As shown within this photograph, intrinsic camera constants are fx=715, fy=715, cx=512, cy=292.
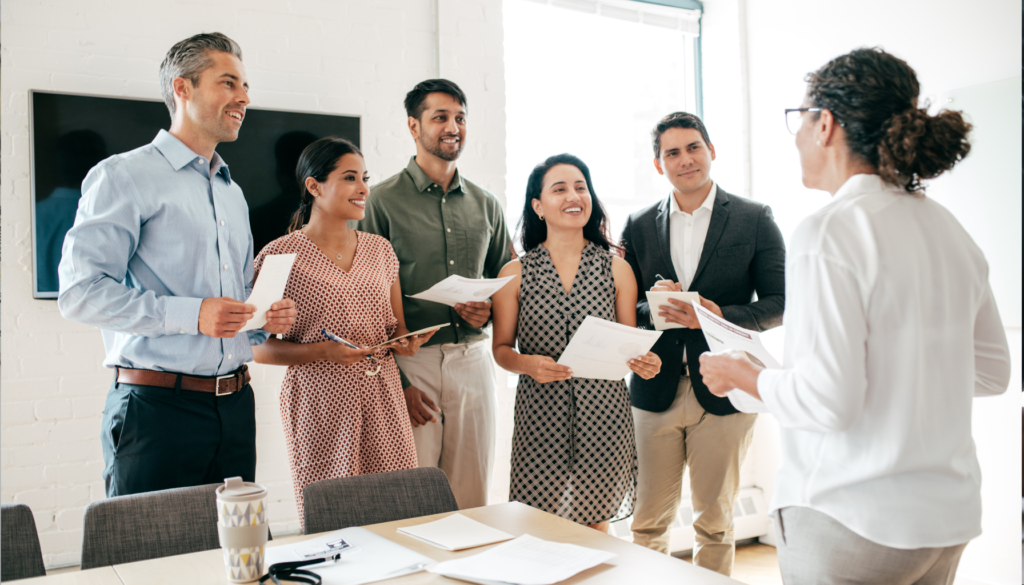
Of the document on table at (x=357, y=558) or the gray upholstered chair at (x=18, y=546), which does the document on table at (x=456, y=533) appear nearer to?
the document on table at (x=357, y=558)

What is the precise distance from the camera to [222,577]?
1266 mm

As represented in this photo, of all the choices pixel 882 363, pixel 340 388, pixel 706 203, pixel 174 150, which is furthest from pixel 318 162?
pixel 882 363

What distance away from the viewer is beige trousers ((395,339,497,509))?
2.52 meters

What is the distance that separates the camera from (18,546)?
1.41 m

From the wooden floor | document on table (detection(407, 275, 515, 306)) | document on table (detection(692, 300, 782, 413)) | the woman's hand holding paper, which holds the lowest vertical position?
the wooden floor

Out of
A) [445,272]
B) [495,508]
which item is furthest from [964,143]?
[445,272]

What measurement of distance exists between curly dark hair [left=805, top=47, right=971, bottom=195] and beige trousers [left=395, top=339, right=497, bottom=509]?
5.14 ft

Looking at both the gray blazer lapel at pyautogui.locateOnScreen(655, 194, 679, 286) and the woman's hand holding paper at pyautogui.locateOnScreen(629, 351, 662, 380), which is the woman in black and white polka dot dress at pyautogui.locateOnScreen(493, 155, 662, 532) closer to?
the woman's hand holding paper at pyautogui.locateOnScreen(629, 351, 662, 380)

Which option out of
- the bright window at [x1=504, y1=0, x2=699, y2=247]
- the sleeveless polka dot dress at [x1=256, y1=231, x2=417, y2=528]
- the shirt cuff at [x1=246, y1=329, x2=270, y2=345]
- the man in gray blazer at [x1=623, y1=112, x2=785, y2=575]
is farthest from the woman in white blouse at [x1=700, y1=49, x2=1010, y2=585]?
the bright window at [x1=504, y1=0, x2=699, y2=247]

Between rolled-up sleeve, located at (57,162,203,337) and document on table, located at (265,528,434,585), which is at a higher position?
rolled-up sleeve, located at (57,162,203,337)

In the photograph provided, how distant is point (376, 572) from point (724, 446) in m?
1.56

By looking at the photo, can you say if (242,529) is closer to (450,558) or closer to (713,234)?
(450,558)

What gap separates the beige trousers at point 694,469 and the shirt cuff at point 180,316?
60.7 inches

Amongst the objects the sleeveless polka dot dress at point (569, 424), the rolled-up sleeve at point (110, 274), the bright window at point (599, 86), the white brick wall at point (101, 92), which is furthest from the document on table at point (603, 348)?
the bright window at point (599, 86)
